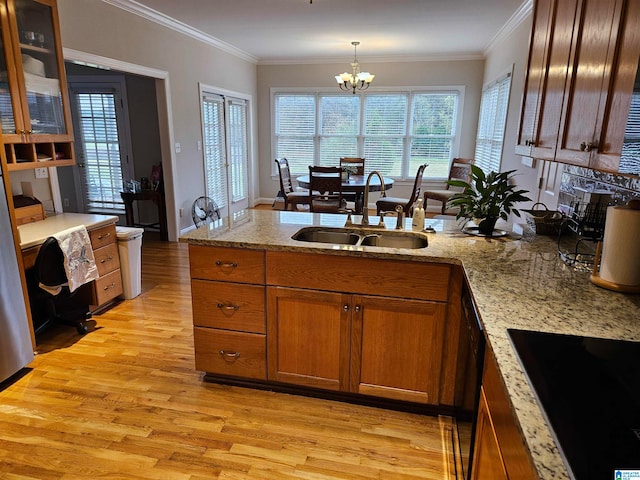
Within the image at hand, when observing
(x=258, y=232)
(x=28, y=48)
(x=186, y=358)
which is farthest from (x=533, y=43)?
(x=28, y=48)

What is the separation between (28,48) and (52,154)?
28.5 inches

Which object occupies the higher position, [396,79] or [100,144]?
[396,79]

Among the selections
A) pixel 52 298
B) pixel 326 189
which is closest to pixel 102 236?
pixel 52 298

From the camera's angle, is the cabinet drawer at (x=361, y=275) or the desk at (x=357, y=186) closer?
the cabinet drawer at (x=361, y=275)

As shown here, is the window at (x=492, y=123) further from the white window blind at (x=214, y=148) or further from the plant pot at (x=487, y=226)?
the white window blind at (x=214, y=148)

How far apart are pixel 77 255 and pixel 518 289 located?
2.74m

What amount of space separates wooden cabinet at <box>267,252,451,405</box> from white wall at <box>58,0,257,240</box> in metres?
3.10

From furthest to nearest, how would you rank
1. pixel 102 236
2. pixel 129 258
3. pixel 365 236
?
pixel 129 258, pixel 102 236, pixel 365 236

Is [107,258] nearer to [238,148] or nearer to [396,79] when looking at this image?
[238,148]

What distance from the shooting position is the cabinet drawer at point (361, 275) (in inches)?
75.6

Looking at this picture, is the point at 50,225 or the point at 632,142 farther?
the point at 50,225

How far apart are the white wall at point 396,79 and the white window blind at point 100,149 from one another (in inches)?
107

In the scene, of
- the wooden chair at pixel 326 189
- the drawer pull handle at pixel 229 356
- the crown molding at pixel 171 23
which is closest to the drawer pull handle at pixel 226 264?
the drawer pull handle at pixel 229 356

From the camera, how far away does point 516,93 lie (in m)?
4.21
